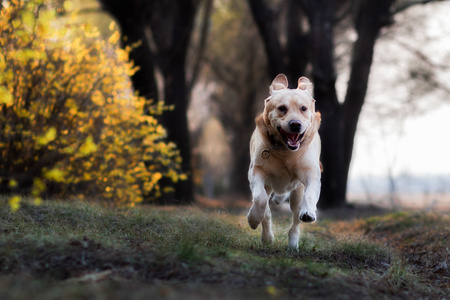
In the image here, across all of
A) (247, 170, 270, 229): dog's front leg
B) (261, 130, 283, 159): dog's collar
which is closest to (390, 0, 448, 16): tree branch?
(261, 130, 283, 159): dog's collar

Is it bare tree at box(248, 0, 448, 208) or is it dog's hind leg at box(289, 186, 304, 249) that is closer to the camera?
dog's hind leg at box(289, 186, 304, 249)

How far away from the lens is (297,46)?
581 inches

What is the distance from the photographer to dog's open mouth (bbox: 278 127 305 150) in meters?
4.59

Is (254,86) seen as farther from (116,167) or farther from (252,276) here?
(252,276)

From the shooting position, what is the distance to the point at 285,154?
4.82m

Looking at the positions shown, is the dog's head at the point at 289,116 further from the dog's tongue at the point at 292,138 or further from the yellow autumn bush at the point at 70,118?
the yellow autumn bush at the point at 70,118

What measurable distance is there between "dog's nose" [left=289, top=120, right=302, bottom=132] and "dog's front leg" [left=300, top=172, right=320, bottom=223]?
57cm

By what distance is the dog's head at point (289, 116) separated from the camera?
Answer: 4.58 metres

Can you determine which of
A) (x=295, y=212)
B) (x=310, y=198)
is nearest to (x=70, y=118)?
(x=295, y=212)

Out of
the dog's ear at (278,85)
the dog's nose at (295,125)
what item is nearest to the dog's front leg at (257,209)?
the dog's nose at (295,125)

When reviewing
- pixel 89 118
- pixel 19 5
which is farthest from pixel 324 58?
pixel 19 5

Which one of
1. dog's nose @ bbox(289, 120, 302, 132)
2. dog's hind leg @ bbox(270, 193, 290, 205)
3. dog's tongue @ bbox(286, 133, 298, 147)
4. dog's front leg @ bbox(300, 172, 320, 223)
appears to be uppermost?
dog's nose @ bbox(289, 120, 302, 132)

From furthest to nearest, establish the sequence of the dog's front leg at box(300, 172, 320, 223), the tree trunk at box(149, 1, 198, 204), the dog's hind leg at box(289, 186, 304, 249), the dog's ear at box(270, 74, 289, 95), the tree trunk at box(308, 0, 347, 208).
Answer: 1. the tree trunk at box(149, 1, 198, 204)
2. the tree trunk at box(308, 0, 347, 208)
3. the dog's ear at box(270, 74, 289, 95)
4. the dog's hind leg at box(289, 186, 304, 249)
5. the dog's front leg at box(300, 172, 320, 223)

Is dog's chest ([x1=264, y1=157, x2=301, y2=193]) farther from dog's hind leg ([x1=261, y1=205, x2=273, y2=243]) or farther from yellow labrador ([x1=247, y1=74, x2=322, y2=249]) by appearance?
dog's hind leg ([x1=261, y1=205, x2=273, y2=243])
